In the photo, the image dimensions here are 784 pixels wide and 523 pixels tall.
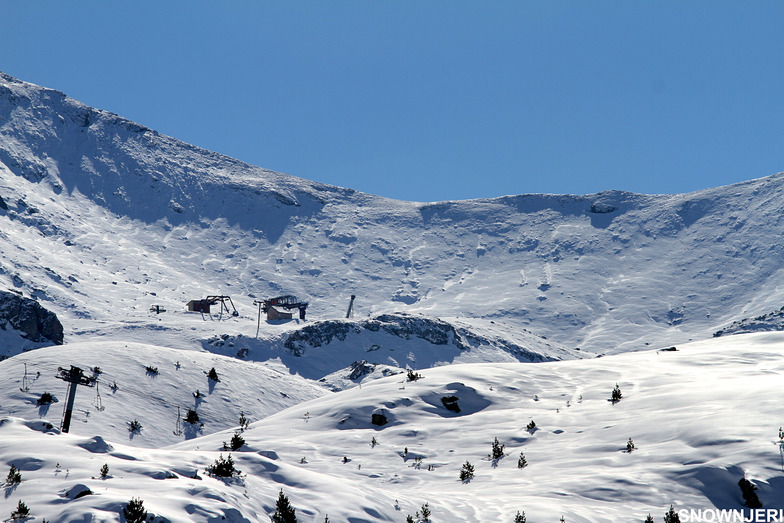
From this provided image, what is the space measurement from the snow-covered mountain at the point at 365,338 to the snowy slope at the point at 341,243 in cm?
51

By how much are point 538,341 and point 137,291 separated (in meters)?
45.4

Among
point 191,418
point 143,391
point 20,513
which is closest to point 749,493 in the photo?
point 20,513

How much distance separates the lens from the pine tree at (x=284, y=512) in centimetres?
1055

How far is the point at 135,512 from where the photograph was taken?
29.6 ft

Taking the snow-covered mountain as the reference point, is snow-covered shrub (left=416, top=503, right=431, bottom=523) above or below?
below

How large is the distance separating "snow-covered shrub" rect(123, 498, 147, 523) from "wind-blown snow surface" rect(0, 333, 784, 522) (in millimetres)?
178

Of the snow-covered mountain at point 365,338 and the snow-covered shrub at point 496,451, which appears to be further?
the snow-covered shrub at point 496,451

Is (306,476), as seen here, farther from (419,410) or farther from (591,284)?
(591,284)

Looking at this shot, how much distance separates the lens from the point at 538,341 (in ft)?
237

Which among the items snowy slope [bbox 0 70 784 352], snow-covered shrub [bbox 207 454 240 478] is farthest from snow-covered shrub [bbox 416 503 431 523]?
snowy slope [bbox 0 70 784 352]

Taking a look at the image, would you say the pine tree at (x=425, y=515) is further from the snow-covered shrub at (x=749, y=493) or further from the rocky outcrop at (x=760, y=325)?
the rocky outcrop at (x=760, y=325)

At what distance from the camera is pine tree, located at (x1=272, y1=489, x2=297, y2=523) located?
10547 millimetres

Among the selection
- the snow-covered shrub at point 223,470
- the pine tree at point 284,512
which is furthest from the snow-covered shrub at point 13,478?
the pine tree at point 284,512

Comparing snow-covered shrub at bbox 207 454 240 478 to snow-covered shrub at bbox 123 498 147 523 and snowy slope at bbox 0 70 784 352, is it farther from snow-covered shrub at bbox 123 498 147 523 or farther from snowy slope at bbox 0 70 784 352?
snowy slope at bbox 0 70 784 352
